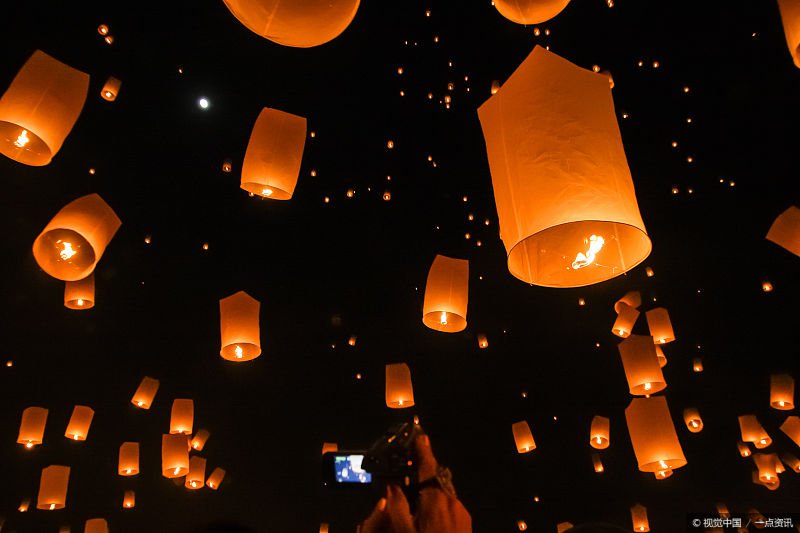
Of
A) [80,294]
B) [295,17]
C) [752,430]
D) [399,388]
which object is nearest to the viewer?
[295,17]

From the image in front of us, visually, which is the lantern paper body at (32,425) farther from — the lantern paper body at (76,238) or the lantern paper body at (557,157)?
the lantern paper body at (557,157)

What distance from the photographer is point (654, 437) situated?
332 cm

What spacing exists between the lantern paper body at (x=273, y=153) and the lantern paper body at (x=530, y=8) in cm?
111

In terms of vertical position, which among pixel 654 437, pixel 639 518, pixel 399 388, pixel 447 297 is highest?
pixel 447 297

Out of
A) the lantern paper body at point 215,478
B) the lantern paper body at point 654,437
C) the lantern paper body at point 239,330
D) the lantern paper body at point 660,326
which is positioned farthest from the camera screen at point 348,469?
the lantern paper body at point 215,478

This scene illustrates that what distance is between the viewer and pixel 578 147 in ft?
4.48

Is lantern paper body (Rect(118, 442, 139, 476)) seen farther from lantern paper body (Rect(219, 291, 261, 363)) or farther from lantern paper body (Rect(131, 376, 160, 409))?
lantern paper body (Rect(219, 291, 261, 363))

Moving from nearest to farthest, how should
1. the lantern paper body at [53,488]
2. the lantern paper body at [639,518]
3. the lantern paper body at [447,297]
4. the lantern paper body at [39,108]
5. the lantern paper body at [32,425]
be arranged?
the lantern paper body at [39,108], the lantern paper body at [447,297], the lantern paper body at [32,425], the lantern paper body at [53,488], the lantern paper body at [639,518]

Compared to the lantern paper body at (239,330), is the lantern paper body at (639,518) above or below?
below

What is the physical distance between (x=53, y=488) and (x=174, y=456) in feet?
3.49

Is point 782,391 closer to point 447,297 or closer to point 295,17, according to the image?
point 447,297

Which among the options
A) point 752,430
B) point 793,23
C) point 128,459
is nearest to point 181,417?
point 128,459

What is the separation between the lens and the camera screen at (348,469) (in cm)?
148

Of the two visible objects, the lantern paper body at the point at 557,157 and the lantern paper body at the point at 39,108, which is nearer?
the lantern paper body at the point at 557,157
